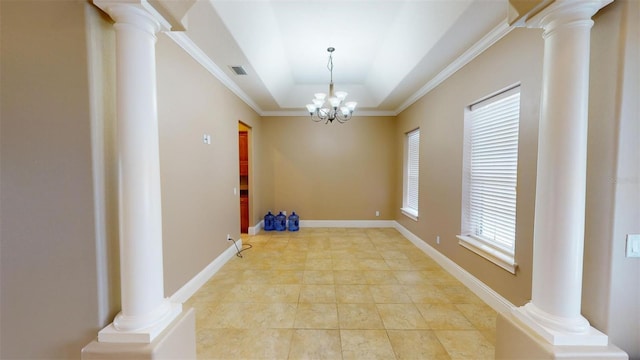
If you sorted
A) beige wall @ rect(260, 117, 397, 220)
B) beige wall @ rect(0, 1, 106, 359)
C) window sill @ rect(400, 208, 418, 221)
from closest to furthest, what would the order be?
beige wall @ rect(0, 1, 106, 359)
window sill @ rect(400, 208, 418, 221)
beige wall @ rect(260, 117, 397, 220)

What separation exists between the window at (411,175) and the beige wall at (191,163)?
353cm

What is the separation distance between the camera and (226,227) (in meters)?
3.93

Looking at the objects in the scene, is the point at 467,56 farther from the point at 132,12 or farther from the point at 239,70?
the point at 132,12

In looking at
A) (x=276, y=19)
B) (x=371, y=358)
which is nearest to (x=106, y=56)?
(x=276, y=19)

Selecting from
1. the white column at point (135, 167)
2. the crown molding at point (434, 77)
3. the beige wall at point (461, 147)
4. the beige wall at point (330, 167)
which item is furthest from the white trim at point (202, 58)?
the beige wall at point (461, 147)

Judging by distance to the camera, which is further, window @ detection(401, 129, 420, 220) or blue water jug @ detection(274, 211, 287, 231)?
blue water jug @ detection(274, 211, 287, 231)

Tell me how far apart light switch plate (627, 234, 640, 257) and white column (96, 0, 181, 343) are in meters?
2.61

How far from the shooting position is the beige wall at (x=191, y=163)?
8.07 ft

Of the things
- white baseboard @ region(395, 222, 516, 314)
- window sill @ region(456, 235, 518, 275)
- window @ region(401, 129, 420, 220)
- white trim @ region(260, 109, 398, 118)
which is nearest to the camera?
window sill @ region(456, 235, 518, 275)

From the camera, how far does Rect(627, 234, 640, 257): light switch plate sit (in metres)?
1.31

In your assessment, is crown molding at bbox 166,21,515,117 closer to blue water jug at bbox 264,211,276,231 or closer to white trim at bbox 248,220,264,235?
blue water jug at bbox 264,211,276,231

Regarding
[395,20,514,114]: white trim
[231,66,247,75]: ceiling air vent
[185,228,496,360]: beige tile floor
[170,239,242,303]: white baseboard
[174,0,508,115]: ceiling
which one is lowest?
[185,228,496,360]: beige tile floor

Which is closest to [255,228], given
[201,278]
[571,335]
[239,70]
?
[201,278]

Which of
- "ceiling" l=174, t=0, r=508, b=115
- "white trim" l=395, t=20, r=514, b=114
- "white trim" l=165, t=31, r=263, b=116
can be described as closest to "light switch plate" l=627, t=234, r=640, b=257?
"white trim" l=395, t=20, r=514, b=114
